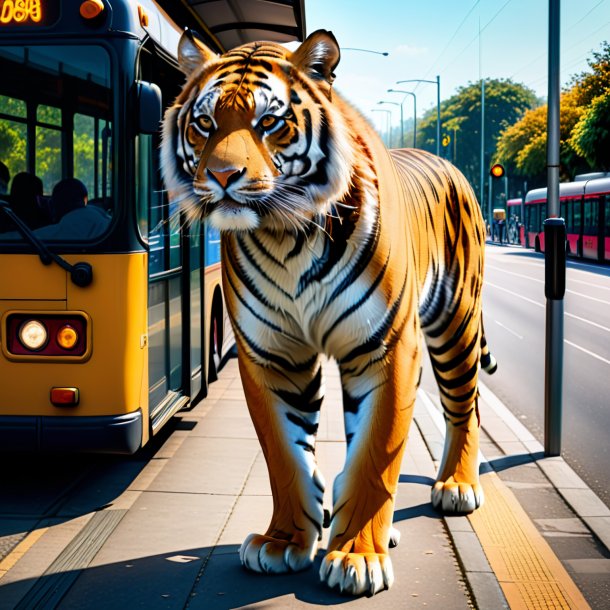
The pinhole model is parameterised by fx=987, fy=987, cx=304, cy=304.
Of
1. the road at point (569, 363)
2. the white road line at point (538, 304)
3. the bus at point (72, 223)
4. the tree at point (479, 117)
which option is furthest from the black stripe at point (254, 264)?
the tree at point (479, 117)

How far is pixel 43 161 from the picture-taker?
221 inches

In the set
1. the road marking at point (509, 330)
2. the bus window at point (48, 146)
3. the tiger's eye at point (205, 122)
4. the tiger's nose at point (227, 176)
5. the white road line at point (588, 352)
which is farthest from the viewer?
the road marking at point (509, 330)

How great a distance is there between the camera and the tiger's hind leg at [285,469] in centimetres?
449

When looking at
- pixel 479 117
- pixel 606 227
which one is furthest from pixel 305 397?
pixel 479 117

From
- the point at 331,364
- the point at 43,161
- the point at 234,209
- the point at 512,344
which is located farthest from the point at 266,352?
the point at 512,344

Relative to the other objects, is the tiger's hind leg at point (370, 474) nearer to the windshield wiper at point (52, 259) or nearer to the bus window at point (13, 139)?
the windshield wiper at point (52, 259)

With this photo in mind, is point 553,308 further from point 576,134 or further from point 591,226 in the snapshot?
point 576,134

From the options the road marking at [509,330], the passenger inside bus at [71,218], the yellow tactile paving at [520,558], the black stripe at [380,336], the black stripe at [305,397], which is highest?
the passenger inside bus at [71,218]

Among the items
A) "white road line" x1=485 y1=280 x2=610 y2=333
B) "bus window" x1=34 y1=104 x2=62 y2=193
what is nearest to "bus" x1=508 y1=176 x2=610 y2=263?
"white road line" x1=485 y1=280 x2=610 y2=333

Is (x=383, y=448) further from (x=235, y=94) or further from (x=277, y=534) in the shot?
(x=235, y=94)

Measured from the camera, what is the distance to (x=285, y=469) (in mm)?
4508

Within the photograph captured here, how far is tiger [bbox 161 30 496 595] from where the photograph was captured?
148 inches

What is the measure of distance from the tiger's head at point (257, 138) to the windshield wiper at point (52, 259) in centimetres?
172

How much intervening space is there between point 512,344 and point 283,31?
17.3ft
